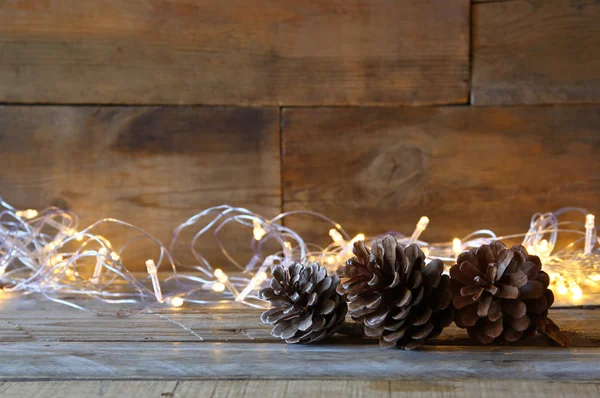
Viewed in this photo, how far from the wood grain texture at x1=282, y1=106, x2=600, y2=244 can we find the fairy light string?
0.09 feet

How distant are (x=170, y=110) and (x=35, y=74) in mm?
226

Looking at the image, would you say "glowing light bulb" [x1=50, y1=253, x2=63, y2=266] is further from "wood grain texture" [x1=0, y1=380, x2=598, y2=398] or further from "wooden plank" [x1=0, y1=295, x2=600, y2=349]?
"wood grain texture" [x1=0, y1=380, x2=598, y2=398]

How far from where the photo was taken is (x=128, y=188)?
1.04 meters

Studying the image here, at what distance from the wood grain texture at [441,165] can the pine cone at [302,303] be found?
34 cm

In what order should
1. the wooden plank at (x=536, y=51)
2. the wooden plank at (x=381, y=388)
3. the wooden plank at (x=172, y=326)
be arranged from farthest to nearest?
1. the wooden plank at (x=536, y=51)
2. the wooden plank at (x=172, y=326)
3. the wooden plank at (x=381, y=388)

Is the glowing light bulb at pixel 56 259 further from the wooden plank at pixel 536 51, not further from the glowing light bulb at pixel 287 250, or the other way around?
the wooden plank at pixel 536 51

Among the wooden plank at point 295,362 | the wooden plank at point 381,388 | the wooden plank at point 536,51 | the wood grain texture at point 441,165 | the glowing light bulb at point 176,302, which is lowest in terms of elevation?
the wooden plank at point 381,388

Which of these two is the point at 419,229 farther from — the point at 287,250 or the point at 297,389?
the point at 297,389

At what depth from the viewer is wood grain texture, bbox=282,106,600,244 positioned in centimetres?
100

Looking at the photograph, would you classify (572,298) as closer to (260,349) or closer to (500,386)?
(500,386)

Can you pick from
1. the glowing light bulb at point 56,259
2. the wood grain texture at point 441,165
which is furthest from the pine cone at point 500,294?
the glowing light bulb at point 56,259

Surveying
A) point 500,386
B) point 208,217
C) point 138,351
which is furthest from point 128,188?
point 500,386

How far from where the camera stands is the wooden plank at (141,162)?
1020 millimetres

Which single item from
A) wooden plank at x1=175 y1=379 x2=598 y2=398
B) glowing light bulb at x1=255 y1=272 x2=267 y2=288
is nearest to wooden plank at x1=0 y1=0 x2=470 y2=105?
glowing light bulb at x1=255 y1=272 x2=267 y2=288
